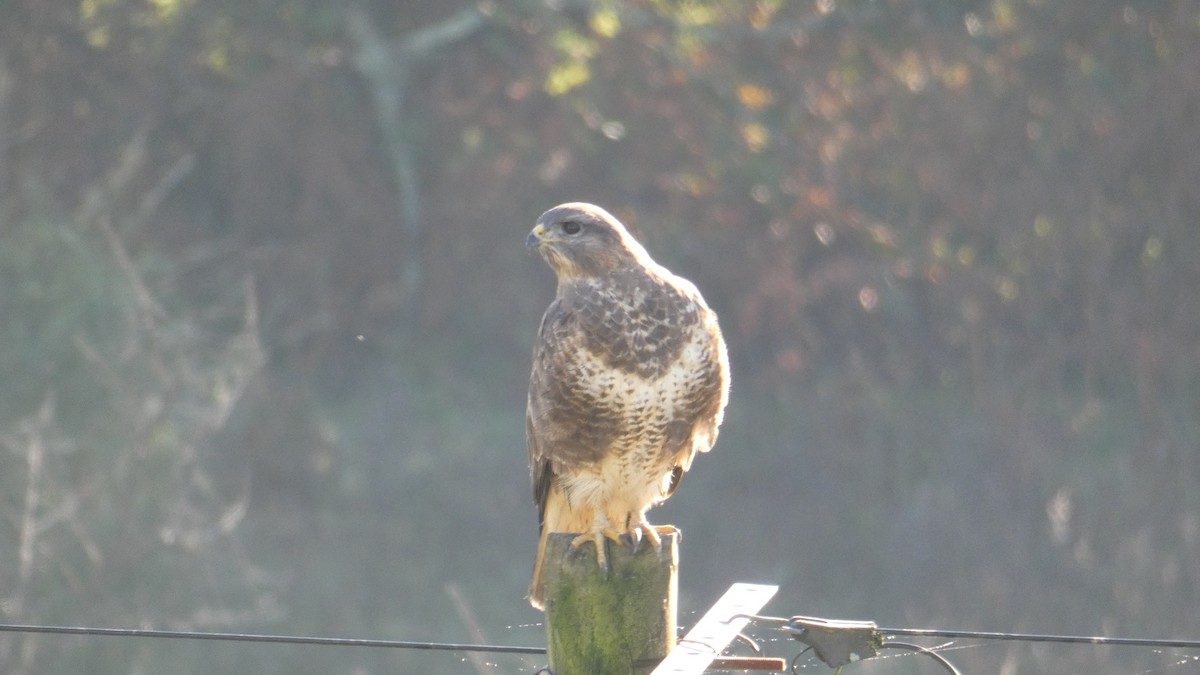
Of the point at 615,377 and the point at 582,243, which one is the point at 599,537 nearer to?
the point at 615,377

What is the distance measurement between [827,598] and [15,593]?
17.5ft

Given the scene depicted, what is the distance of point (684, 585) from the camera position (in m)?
11.8

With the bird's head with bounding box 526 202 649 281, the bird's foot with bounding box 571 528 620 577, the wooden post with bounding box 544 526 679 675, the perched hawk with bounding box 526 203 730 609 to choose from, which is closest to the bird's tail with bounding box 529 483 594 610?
the perched hawk with bounding box 526 203 730 609

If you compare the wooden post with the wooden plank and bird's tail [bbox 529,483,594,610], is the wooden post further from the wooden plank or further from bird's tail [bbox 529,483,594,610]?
bird's tail [bbox 529,483,594,610]

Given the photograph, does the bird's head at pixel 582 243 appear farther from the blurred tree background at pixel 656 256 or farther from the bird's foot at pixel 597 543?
the blurred tree background at pixel 656 256

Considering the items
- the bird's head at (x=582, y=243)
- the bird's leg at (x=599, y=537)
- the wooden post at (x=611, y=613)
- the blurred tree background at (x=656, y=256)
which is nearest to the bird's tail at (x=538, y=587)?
the bird's leg at (x=599, y=537)

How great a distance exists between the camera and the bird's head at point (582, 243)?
166 inches

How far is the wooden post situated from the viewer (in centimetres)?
315

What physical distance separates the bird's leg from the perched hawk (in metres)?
0.01

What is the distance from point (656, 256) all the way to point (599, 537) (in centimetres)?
979

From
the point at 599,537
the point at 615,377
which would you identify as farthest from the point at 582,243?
the point at 599,537

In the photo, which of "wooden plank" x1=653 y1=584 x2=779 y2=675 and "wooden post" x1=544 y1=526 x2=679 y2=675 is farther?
"wooden post" x1=544 y1=526 x2=679 y2=675

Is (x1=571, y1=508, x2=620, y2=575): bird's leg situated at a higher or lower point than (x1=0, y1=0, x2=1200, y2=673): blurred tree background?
higher

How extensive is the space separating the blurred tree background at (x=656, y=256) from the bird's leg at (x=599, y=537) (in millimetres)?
6311
